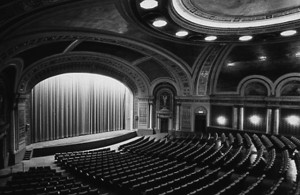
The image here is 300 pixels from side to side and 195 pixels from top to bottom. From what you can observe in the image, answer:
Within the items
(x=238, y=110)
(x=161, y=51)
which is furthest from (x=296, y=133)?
(x=161, y=51)

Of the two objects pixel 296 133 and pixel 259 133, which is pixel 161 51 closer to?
pixel 259 133

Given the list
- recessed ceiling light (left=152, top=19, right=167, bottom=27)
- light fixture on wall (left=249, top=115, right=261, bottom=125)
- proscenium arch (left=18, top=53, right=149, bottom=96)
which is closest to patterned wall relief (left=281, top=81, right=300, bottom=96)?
light fixture on wall (left=249, top=115, right=261, bottom=125)

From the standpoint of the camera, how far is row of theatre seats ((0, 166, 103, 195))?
6305 millimetres

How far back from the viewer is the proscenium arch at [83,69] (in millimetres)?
13172

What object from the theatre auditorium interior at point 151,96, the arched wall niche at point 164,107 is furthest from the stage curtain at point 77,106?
the arched wall niche at point 164,107

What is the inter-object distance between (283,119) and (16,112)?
17726mm

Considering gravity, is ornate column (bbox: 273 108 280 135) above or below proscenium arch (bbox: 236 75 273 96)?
below

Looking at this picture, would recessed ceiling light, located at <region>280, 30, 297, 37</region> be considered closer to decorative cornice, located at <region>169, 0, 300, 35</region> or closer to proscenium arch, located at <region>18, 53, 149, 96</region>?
decorative cornice, located at <region>169, 0, 300, 35</region>

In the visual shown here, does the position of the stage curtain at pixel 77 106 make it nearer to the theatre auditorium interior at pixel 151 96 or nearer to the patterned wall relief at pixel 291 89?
the theatre auditorium interior at pixel 151 96

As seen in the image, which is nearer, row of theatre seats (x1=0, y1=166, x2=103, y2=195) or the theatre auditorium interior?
row of theatre seats (x1=0, y1=166, x2=103, y2=195)

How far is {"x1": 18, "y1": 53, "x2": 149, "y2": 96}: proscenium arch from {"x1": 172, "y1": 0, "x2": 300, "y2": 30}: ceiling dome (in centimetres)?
809

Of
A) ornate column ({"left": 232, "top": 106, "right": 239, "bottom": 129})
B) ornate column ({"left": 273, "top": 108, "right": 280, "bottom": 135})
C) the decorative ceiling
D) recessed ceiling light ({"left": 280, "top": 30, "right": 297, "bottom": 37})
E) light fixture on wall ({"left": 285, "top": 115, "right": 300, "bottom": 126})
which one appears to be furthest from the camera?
ornate column ({"left": 232, "top": 106, "right": 239, "bottom": 129})

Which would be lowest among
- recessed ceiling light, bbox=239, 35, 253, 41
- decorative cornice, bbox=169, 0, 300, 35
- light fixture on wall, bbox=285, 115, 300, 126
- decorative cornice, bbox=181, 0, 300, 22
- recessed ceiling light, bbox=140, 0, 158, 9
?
light fixture on wall, bbox=285, 115, 300, 126

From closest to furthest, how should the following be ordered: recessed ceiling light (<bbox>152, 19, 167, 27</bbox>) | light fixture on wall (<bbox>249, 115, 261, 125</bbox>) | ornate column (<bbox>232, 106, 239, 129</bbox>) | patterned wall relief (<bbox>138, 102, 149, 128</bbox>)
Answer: recessed ceiling light (<bbox>152, 19, 167, 27</bbox>) < light fixture on wall (<bbox>249, 115, 261, 125</bbox>) < ornate column (<bbox>232, 106, 239, 129</bbox>) < patterned wall relief (<bbox>138, 102, 149, 128</bbox>)
